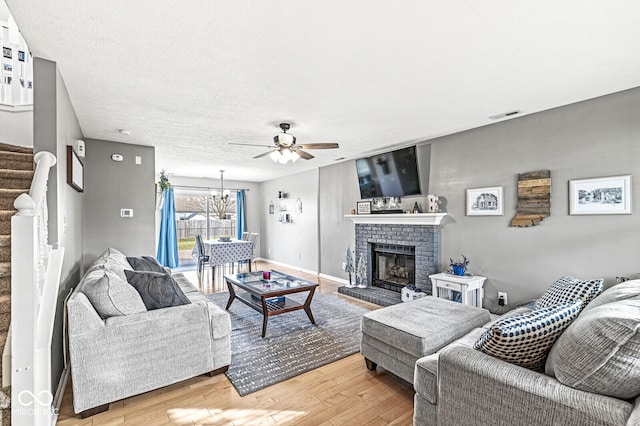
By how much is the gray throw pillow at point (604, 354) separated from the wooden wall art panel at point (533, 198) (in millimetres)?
2155

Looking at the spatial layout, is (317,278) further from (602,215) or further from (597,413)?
(597,413)

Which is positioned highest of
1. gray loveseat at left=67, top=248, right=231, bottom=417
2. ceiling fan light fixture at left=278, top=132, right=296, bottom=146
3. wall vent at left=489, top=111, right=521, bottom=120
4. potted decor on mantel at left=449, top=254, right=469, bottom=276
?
wall vent at left=489, top=111, right=521, bottom=120

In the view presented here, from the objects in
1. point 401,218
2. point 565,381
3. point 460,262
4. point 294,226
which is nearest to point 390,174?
point 401,218

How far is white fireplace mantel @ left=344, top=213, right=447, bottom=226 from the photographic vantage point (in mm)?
4184

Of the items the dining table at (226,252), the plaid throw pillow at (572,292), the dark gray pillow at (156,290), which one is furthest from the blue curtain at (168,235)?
the plaid throw pillow at (572,292)

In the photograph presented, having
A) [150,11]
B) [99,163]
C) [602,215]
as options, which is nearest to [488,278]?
[602,215]

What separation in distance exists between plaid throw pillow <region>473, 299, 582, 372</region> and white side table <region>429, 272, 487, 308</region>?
2.15m

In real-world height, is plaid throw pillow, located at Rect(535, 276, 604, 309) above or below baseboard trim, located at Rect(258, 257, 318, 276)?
above

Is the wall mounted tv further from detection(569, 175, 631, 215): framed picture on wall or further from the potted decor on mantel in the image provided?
detection(569, 175, 631, 215): framed picture on wall

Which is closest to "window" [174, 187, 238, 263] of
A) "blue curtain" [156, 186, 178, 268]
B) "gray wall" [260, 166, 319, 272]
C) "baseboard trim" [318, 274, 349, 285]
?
"blue curtain" [156, 186, 178, 268]

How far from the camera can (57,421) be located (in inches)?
78.8

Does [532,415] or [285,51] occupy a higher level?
[285,51]

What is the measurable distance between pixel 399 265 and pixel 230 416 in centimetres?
357

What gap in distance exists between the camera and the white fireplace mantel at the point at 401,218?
13.7 ft
